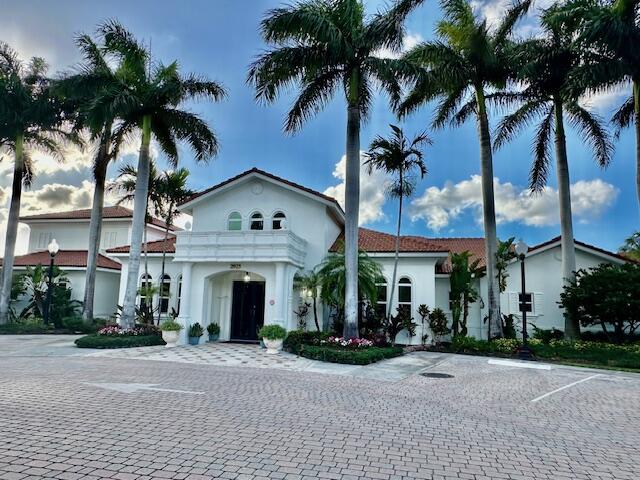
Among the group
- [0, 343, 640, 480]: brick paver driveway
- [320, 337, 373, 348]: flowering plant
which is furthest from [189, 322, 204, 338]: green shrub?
[0, 343, 640, 480]: brick paver driveway

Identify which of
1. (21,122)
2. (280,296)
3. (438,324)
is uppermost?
(21,122)

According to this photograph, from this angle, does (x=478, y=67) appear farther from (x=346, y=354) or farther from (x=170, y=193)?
(x=170, y=193)

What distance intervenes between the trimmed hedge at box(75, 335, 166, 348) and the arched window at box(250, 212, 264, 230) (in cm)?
724

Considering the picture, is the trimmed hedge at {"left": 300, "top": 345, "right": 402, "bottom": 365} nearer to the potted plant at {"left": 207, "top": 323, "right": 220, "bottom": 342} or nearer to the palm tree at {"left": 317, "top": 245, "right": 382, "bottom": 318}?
the palm tree at {"left": 317, "top": 245, "right": 382, "bottom": 318}

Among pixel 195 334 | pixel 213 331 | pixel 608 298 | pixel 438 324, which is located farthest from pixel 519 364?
pixel 195 334

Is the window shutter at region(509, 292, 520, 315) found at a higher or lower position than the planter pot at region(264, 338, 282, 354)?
higher

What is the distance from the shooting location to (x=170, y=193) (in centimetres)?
2317

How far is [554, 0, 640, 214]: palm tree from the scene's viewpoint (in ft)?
54.2

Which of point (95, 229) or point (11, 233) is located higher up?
point (95, 229)

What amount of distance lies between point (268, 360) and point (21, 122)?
20402 millimetres

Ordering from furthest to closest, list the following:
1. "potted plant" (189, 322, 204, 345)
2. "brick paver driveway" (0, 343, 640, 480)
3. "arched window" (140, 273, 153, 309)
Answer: "arched window" (140, 273, 153, 309) < "potted plant" (189, 322, 204, 345) < "brick paver driveway" (0, 343, 640, 480)

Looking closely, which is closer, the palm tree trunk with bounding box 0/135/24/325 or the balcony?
the balcony

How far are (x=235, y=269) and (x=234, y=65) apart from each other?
9429mm

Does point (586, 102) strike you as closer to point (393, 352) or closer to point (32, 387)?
point (393, 352)
